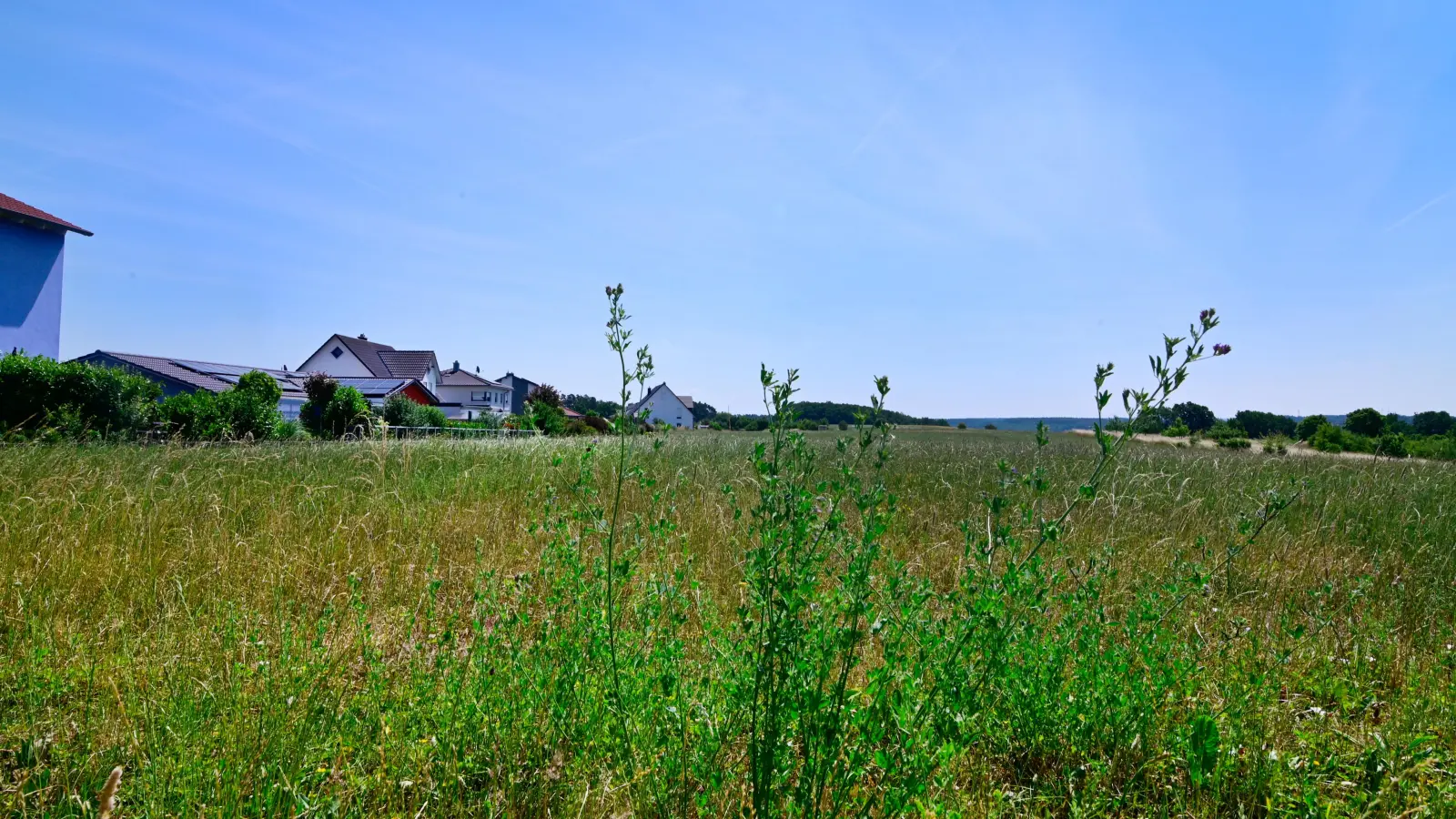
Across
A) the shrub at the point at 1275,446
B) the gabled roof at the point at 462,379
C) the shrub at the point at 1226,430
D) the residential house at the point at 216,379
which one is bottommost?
the shrub at the point at 1275,446

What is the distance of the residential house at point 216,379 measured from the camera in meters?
24.5

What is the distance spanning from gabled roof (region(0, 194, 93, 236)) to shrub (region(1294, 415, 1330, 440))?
1526 inches

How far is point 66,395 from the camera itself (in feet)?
37.9

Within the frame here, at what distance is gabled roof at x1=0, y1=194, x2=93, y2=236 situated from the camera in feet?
51.4

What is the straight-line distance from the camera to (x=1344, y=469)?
8.94m

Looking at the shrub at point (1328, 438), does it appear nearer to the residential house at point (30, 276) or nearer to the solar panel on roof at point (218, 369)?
the residential house at point (30, 276)

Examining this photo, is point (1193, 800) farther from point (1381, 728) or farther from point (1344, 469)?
point (1344, 469)

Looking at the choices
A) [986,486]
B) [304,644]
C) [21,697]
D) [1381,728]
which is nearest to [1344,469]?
[986,486]

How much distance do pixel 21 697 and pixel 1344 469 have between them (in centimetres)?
1325

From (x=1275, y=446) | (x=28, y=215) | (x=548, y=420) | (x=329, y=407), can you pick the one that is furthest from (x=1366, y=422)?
(x=28, y=215)

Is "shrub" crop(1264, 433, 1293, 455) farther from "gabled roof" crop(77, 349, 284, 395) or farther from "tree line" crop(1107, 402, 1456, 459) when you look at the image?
"gabled roof" crop(77, 349, 284, 395)

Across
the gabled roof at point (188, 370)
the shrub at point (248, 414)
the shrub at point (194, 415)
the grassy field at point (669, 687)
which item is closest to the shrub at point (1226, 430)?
the grassy field at point (669, 687)

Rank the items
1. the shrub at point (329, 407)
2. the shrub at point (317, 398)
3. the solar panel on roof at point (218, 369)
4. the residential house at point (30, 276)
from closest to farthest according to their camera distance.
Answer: the residential house at point (30, 276) < the shrub at point (329, 407) < the shrub at point (317, 398) < the solar panel on roof at point (218, 369)

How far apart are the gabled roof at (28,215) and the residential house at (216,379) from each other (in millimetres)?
4764
